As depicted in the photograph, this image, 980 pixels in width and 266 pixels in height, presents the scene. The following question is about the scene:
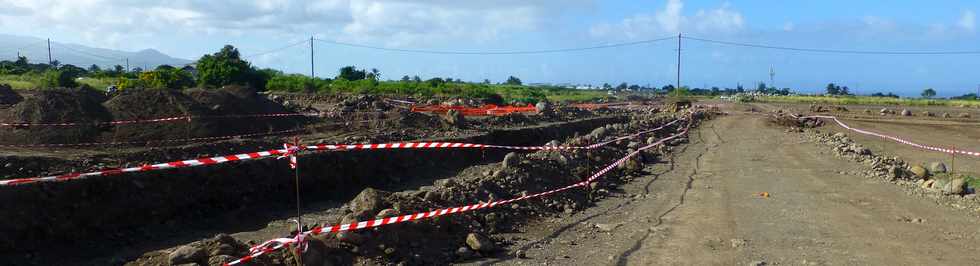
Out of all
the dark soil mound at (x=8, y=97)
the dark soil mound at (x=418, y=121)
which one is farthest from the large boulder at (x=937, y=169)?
the dark soil mound at (x=8, y=97)

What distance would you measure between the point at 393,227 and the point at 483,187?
3202 millimetres

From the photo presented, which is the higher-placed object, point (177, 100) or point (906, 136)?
point (177, 100)

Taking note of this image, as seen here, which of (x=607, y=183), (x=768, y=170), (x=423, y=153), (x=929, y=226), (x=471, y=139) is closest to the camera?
(x=929, y=226)

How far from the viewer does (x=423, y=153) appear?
17.8 m

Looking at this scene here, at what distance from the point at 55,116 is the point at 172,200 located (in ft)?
24.1

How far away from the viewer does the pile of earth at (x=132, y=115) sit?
15766 millimetres

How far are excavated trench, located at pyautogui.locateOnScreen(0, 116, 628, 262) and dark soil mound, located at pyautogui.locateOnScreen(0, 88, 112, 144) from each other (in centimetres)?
563

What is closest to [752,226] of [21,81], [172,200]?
[172,200]

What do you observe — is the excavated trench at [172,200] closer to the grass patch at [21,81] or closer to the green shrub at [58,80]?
the green shrub at [58,80]

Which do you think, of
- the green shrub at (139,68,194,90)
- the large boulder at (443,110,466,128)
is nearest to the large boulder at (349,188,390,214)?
the large boulder at (443,110,466,128)

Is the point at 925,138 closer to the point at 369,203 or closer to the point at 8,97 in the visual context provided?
the point at 369,203

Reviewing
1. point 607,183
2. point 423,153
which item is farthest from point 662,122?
point 607,183

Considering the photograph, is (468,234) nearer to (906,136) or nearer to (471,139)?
(471,139)

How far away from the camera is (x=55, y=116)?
1642cm
